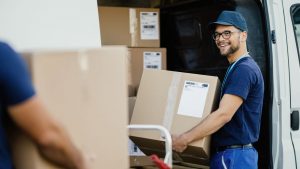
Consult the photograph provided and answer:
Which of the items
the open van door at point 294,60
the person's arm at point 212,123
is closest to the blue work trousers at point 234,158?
the person's arm at point 212,123

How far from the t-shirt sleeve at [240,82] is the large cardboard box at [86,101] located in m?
1.13

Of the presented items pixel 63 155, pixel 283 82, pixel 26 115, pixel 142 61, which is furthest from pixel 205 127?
pixel 26 115

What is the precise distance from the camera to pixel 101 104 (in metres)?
1.82

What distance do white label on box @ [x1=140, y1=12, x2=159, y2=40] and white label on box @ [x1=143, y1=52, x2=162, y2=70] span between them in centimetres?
11

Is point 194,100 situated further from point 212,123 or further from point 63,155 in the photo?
point 63,155

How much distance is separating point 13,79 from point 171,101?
1535mm

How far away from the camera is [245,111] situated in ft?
9.93

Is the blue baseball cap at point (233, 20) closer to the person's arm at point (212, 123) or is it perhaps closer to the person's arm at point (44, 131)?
the person's arm at point (212, 123)

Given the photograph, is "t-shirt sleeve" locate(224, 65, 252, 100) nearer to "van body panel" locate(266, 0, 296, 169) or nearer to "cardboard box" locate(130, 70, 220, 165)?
"cardboard box" locate(130, 70, 220, 165)

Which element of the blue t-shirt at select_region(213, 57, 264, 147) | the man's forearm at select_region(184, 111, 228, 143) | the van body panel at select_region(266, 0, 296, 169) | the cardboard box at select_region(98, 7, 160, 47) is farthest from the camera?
the cardboard box at select_region(98, 7, 160, 47)

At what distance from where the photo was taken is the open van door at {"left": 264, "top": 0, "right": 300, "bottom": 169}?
10.9ft

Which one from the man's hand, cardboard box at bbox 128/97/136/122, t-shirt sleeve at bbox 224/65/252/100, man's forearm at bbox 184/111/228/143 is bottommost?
the man's hand

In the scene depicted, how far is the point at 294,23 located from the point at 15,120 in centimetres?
240

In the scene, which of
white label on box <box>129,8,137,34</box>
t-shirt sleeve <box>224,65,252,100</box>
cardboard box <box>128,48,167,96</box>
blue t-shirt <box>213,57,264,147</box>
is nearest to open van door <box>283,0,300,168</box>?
blue t-shirt <box>213,57,264,147</box>
